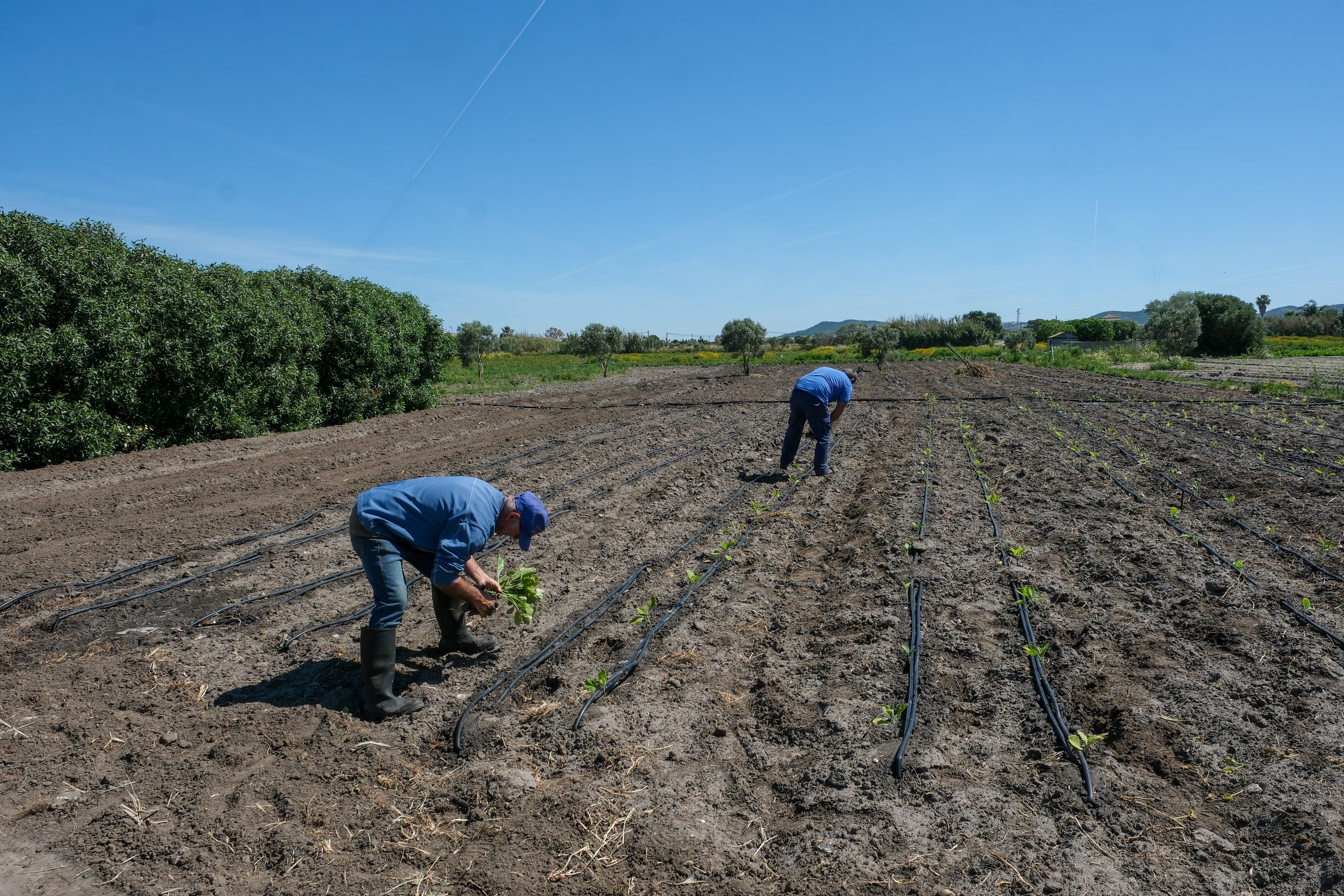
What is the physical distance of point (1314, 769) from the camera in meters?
3.36

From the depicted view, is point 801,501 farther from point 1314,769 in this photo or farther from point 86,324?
point 86,324

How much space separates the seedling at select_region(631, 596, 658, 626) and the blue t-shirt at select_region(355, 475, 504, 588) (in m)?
1.50

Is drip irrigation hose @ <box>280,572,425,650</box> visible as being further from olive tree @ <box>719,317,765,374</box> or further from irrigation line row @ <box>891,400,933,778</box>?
olive tree @ <box>719,317,765,374</box>

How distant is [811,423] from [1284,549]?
4.77m

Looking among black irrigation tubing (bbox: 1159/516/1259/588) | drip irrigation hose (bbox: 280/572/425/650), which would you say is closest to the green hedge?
drip irrigation hose (bbox: 280/572/425/650)

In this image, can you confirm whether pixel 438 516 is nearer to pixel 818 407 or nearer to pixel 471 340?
pixel 818 407

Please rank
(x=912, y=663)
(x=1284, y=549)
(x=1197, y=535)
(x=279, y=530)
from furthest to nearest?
(x=279, y=530) → (x=1197, y=535) → (x=1284, y=549) → (x=912, y=663)

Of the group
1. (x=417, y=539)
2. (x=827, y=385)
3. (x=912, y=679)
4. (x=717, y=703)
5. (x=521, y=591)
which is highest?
(x=827, y=385)

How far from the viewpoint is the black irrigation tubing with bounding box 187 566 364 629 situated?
17.6 ft

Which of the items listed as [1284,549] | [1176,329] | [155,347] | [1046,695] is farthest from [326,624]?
[1176,329]

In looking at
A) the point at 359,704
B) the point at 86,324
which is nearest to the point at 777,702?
the point at 359,704

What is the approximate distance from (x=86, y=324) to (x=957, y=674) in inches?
510

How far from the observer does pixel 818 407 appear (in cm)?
909

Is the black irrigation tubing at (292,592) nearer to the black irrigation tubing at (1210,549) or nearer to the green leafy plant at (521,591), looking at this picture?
the green leafy plant at (521,591)
